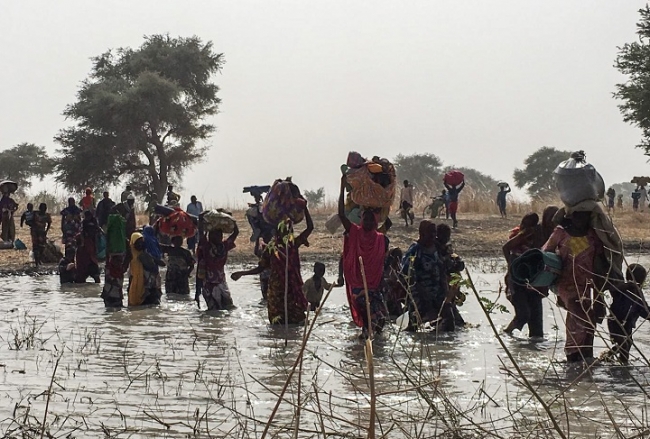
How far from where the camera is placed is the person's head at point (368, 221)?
33.3 ft

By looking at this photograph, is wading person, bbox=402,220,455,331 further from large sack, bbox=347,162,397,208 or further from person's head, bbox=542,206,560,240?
person's head, bbox=542,206,560,240

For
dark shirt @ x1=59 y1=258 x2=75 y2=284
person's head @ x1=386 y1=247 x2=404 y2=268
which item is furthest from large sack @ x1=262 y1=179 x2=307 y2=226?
dark shirt @ x1=59 y1=258 x2=75 y2=284

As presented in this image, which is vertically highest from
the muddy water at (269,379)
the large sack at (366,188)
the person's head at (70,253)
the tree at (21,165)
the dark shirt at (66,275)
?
the tree at (21,165)

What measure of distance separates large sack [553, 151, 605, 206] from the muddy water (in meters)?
0.99

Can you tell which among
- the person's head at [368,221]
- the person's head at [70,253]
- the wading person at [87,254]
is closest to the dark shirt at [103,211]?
the person's head at [70,253]

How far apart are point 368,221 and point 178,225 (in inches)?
199

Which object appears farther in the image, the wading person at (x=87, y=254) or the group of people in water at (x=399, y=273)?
the wading person at (x=87, y=254)

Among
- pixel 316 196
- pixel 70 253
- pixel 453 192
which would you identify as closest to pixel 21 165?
pixel 316 196

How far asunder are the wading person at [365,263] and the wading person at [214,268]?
3015 millimetres

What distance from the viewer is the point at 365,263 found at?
9945mm

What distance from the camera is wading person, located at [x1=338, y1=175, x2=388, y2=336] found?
10008 mm

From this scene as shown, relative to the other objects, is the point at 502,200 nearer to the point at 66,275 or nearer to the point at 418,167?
the point at 66,275

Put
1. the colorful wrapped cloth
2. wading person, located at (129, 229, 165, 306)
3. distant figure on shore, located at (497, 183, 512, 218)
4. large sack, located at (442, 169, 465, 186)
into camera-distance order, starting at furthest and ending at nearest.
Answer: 1. distant figure on shore, located at (497, 183, 512, 218)
2. large sack, located at (442, 169, 465, 186)
3. the colorful wrapped cloth
4. wading person, located at (129, 229, 165, 306)

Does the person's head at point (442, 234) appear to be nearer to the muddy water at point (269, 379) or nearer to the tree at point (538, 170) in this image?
the muddy water at point (269, 379)
